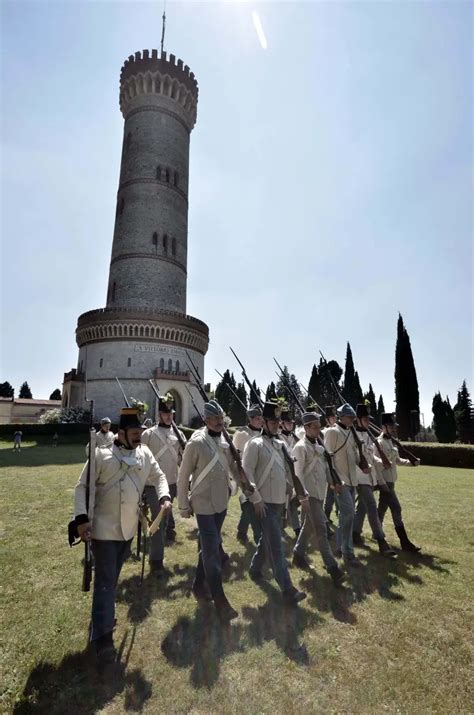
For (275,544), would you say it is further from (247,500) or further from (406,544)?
(406,544)

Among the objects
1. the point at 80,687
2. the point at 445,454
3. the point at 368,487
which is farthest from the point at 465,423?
the point at 80,687

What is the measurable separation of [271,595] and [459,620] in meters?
2.39

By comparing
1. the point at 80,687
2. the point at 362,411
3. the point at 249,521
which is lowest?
the point at 80,687

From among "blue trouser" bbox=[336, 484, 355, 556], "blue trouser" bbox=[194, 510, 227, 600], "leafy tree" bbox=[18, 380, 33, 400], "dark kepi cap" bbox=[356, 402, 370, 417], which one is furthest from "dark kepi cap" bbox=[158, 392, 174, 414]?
"leafy tree" bbox=[18, 380, 33, 400]

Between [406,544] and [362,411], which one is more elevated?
[362,411]

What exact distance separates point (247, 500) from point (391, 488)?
2.90 m

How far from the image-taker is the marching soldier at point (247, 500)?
7.67 m

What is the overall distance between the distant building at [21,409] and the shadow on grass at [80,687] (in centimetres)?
6317

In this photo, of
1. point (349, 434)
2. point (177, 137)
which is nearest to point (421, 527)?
point (349, 434)

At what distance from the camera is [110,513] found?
439 cm

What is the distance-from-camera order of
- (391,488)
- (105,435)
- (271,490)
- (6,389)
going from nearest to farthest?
(271,490) < (391,488) < (105,435) < (6,389)

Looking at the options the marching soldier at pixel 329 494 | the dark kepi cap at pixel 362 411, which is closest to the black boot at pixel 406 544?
the marching soldier at pixel 329 494

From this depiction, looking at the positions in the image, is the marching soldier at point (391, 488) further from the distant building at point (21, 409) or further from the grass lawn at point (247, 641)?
the distant building at point (21, 409)

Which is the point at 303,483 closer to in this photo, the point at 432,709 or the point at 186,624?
the point at 186,624
